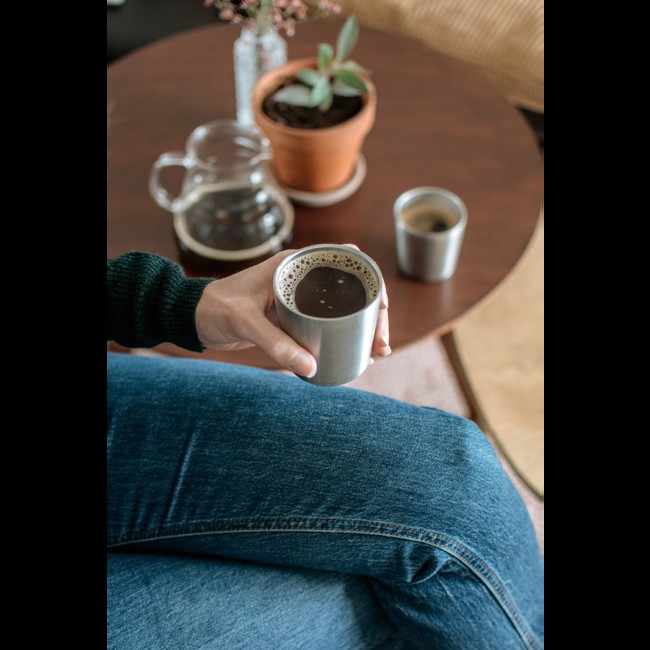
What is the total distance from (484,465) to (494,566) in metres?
0.07

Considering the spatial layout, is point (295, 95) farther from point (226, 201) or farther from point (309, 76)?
point (226, 201)

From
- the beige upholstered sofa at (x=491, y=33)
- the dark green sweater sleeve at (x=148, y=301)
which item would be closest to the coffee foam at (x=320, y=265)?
the dark green sweater sleeve at (x=148, y=301)

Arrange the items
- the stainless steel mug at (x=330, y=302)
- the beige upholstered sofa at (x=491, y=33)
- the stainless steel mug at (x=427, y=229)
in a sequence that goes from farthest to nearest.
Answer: the beige upholstered sofa at (x=491, y=33) → the stainless steel mug at (x=427, y=229) → the stainless steel mug at (x=330, y=302)

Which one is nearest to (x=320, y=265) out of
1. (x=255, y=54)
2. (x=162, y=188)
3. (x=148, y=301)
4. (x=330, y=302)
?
(x=330, y=302)

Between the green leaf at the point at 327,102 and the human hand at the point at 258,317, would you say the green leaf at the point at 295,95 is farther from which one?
the human hand at the point at 258,317

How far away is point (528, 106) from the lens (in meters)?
1.35

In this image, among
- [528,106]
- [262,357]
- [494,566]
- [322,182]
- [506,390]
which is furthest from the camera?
[528,106]

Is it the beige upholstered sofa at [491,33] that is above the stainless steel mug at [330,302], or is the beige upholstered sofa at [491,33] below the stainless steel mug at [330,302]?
below

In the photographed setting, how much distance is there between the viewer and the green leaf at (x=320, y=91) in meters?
0.80

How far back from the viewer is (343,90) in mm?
819

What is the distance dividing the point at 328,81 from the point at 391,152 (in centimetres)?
→ 16
